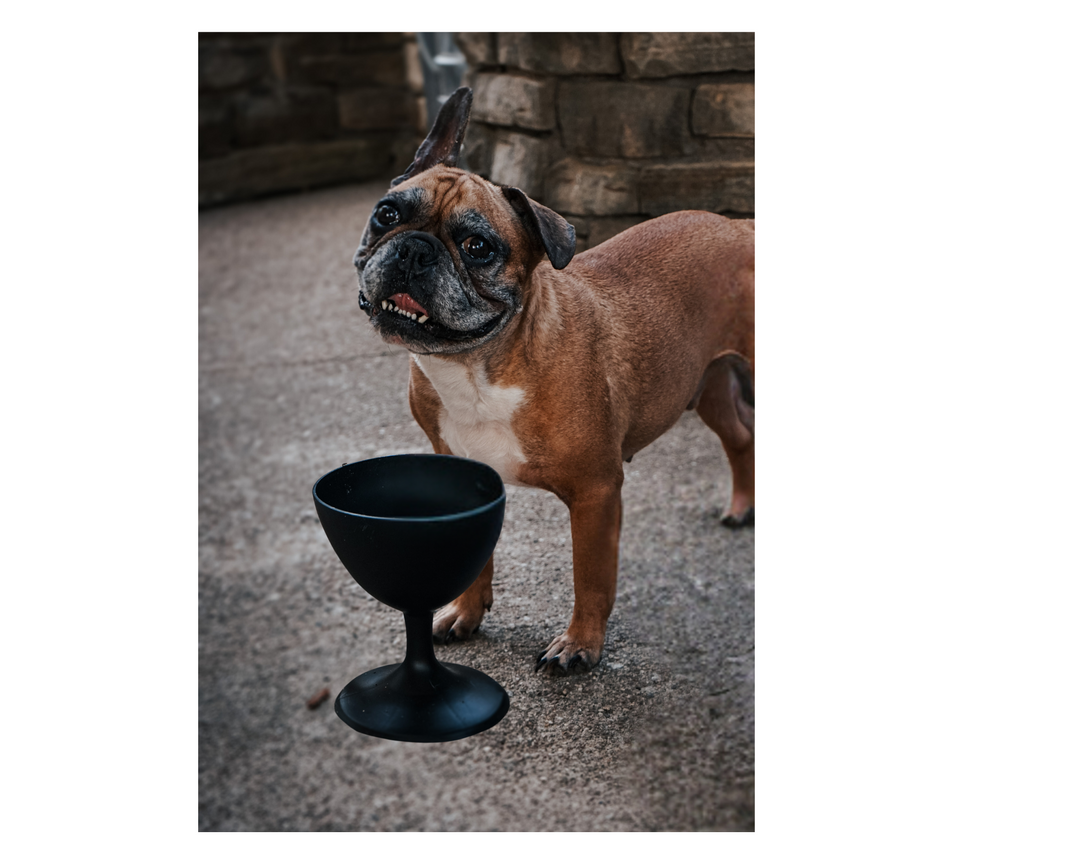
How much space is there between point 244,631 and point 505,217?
1.07 meters

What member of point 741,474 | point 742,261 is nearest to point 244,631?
point 741,474

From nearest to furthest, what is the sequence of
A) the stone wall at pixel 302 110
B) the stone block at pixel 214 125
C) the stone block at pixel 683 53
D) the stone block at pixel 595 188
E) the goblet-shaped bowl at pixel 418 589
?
1. the goblet-shaped bowl at pixel 418 589
2. the stone block at pixel 683 53
3. the stone block at pixel 595 188
4. the stone wall at pixel 302 110
5. the stone block at pixel 214 125

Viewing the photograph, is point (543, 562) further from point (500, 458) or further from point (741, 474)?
point (741, 474)

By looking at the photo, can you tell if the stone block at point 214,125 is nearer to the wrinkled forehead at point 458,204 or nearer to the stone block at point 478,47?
the stone block at point 478,47

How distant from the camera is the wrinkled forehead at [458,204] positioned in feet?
2.98

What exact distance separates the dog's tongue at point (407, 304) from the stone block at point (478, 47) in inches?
24.5

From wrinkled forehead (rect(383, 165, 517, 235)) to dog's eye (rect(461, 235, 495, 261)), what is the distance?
11mm

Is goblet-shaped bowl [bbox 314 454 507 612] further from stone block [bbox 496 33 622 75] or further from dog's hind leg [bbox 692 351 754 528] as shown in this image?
stone block [bbox 496 33 622 75]

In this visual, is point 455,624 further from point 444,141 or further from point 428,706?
point 444,141

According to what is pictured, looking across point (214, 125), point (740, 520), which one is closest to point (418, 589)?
point (740, 520)

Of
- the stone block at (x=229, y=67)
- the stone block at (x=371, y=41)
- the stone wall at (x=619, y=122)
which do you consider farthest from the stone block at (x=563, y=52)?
the stone block at (x=229, y=67)

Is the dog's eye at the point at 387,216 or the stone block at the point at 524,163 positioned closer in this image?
the dog's eye at the point at 387,216

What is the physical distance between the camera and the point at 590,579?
109 centimetres

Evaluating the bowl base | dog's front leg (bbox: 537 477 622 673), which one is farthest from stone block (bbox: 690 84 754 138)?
the bowl base
